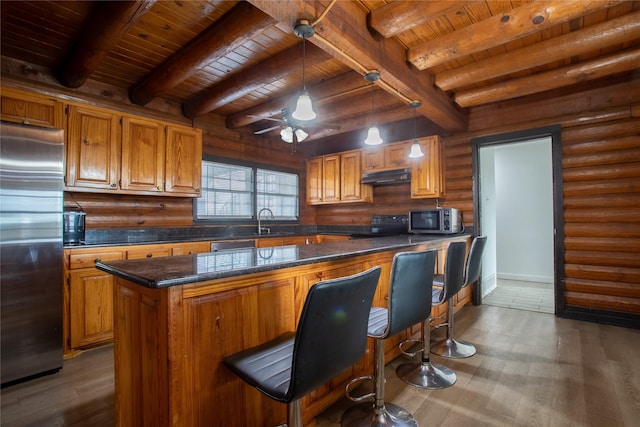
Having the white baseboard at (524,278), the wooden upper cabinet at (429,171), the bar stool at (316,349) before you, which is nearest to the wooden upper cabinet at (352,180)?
the wooden upper cabinet at (429,171)

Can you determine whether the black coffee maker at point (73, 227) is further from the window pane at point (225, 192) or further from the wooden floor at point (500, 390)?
the window pane at point (225, 192)

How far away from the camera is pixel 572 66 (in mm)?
2980

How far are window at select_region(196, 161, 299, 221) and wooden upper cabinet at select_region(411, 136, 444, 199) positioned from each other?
228 cm

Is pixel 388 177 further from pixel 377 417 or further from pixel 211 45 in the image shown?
pixel 377 417

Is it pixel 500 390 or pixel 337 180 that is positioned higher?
pixel 337 180

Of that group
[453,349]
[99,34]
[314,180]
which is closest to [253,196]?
[314,180]

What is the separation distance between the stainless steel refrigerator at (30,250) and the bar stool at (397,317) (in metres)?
2.44

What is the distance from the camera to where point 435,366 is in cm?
241

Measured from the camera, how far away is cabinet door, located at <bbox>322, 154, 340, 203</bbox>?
5.24 metres

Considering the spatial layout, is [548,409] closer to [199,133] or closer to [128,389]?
[128,389]

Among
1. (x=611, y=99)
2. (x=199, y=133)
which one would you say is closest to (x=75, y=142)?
(x=199, y=133)

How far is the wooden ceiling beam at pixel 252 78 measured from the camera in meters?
2.70

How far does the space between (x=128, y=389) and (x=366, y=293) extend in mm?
1232

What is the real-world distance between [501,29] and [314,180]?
3.70 meters
